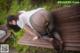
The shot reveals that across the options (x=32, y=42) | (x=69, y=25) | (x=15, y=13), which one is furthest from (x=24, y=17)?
(x=69, y=25)

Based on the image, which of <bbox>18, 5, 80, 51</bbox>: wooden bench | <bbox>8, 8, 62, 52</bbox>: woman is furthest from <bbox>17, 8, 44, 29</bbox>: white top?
<bbox>18, 5, 80, 51</bbox>: wooden bench

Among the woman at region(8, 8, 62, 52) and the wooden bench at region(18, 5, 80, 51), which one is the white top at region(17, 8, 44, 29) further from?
the wooden bench at region(18, 5, 80, 51)

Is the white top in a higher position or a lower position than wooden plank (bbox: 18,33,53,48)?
higher

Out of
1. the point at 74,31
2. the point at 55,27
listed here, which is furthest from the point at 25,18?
the point at 74,31

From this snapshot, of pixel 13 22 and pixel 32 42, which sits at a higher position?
pixel 13 22

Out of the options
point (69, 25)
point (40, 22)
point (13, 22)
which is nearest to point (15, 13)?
point (13, 22)

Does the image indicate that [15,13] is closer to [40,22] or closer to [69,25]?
[40,22]

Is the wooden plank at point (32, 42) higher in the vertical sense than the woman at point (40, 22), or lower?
lower

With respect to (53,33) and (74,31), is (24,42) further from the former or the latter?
(74,31)

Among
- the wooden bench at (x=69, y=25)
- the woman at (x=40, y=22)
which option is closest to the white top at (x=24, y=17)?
the woman at (x=40, y=22)

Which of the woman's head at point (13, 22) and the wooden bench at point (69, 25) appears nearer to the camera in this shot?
the wooden bench at point (69, 25)

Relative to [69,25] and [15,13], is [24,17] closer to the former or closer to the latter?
[15,13]

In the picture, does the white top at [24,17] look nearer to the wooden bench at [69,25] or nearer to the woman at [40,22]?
the woman at [40,22]

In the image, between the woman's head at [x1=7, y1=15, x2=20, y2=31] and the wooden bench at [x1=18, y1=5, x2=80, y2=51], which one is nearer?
the wooden bench at [x1=18, y1=5, x2=80, y2=51]
